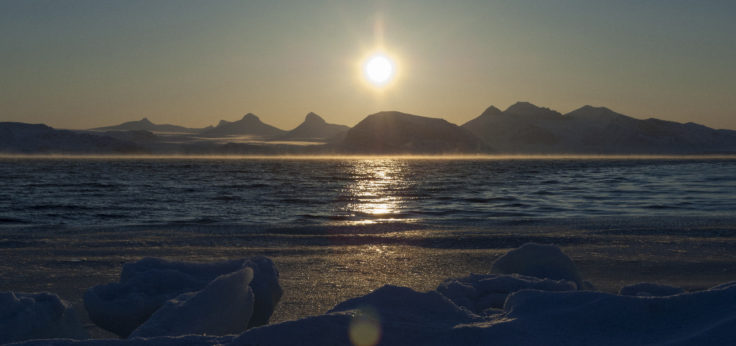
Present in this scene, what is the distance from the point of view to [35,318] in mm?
3586

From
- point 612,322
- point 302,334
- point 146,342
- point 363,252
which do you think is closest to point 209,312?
point 146,342

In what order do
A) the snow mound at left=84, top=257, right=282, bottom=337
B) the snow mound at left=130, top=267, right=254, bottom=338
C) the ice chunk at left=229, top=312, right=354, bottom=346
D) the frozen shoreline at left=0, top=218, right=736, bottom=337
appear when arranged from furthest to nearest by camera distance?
the frozen shoreline at left=0, top=218, right=736, bottom=337 → the snow mound at left=84, top=257, right=282, bottom=337 → the snow mound at left=130, top=267, right=254, bottom=338 → the ice chunk at left=229, top=312, right=354, bottom=346

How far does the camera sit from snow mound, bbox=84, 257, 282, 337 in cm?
405

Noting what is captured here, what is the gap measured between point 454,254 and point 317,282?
2860 mm

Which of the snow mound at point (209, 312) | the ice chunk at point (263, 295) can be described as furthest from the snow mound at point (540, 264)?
the snow mound at point (209, 312)

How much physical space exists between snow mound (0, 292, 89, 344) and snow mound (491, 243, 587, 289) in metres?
3.78

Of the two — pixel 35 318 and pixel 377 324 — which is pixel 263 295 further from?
pixel 377 324

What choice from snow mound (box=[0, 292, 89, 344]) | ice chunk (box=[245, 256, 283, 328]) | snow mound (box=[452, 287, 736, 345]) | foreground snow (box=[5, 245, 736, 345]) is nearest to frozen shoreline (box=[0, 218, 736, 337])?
ice chunk (box=[245, 256, 283, 328])

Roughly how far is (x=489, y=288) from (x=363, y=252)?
4125 mm

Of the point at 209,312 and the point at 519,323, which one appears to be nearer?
the point at 519,323

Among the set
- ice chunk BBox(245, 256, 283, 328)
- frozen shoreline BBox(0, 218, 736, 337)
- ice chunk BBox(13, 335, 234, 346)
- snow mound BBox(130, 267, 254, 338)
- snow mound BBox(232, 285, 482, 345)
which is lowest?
frozen shoreline BBox(0, 218, 736, 337)

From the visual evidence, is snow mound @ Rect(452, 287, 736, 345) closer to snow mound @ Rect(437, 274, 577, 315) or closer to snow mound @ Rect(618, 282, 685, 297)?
snow mound @ Rect(437, 274, 577, 315)

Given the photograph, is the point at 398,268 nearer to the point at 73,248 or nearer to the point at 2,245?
the point at 73,248

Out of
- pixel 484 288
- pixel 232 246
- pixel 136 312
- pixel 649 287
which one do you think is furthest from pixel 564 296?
pixel 232 246
